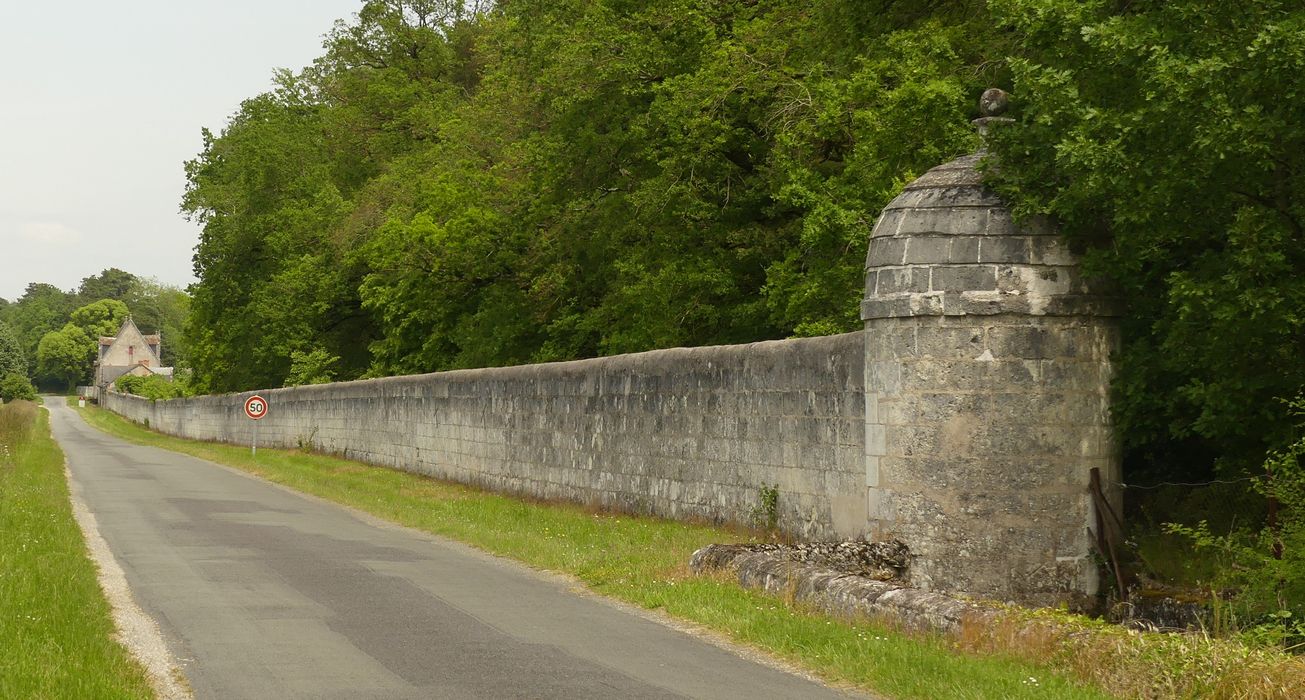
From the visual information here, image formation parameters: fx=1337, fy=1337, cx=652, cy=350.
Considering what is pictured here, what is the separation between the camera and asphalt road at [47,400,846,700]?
752 centimetres

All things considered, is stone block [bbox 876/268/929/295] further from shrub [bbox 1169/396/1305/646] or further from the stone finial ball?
shrub [bbox 1169/396/1305/646]

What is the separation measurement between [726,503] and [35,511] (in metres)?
9.15

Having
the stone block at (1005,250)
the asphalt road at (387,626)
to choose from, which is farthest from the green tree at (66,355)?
the stone block at (1005,250)

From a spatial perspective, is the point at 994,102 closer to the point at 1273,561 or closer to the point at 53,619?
the point at 1273,561

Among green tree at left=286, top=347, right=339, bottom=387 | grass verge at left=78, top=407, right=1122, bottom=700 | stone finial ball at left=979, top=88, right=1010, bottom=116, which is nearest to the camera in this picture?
grass verge at left=78, top=407, right=1122, bottom=700

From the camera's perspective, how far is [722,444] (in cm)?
1540

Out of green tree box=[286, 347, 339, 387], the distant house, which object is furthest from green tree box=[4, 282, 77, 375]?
green tree box=[286, 347, 339, 387]

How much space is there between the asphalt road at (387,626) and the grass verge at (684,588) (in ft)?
1.01

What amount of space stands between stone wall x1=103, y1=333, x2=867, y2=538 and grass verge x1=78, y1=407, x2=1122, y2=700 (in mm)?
482

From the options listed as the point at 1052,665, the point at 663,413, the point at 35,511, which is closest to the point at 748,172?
the point at 663,413

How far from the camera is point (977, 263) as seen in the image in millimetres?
10961

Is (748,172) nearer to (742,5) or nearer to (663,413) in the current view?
(742,5)

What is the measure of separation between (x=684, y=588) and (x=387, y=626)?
2503 millimetres

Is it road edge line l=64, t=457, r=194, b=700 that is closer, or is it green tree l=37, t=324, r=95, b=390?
road edge line l=64, t=457, r=194, b=700
